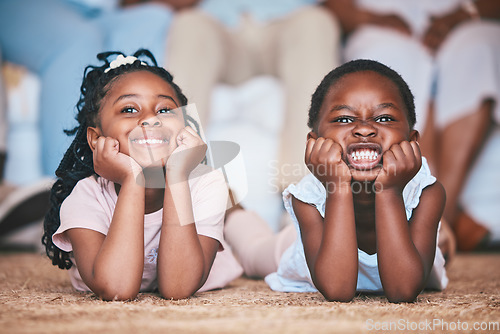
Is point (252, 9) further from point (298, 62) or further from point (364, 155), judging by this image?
point (364, 155)

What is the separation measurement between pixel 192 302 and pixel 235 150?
0.73 metres

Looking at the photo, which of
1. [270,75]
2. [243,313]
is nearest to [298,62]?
[270,75]

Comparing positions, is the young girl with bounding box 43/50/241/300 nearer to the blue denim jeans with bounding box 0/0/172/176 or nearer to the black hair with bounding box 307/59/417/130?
the black hair with bounding box 307/59/417/130

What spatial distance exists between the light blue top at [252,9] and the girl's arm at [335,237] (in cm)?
123

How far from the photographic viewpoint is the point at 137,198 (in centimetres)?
77

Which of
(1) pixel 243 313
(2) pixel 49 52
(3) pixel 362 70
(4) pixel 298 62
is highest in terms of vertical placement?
(2) pixel 49 52

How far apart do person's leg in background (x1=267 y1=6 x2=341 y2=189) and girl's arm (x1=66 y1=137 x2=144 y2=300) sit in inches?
27.6

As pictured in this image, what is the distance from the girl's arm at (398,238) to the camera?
0.72 metres

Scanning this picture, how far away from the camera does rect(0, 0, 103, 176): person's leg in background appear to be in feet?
5.43

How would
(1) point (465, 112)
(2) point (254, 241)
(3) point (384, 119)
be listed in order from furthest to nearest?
(1) point (465, 112) < (2) point (254, 241) < (3) point (384, 119)

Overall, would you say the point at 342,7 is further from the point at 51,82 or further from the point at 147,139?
the point at 147,139

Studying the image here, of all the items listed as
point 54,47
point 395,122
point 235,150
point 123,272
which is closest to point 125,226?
point 123,272

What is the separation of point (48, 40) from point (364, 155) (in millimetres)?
1335

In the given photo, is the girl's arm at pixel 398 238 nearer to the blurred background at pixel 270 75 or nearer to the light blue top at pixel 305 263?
the light blue top at pixel 305 263
